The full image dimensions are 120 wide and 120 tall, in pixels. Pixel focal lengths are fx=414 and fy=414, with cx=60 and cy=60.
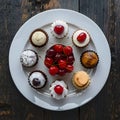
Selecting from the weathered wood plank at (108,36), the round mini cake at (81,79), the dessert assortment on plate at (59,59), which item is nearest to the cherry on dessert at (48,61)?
the dessert assortment on plate at (59,59)

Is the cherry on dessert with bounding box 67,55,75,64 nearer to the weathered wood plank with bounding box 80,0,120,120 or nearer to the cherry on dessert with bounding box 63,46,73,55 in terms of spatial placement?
the cherry on dessert with bounding box 63,46,73,55

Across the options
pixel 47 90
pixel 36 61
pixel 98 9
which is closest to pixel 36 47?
pixel 36 61

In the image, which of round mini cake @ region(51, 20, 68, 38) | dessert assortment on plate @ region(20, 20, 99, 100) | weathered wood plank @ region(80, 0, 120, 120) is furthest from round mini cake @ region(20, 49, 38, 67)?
weathered wood plank @ region(80, 0, 120, 120)

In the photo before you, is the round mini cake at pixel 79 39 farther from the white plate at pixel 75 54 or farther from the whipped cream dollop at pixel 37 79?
the whipped cream dollop at pixel 37 79

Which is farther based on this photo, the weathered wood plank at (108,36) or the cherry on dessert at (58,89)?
the weathered wood plank at (108,36)

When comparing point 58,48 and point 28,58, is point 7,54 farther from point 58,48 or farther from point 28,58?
point 58,48

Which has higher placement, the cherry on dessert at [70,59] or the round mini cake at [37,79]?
the cherry on dessert at [70,59]
